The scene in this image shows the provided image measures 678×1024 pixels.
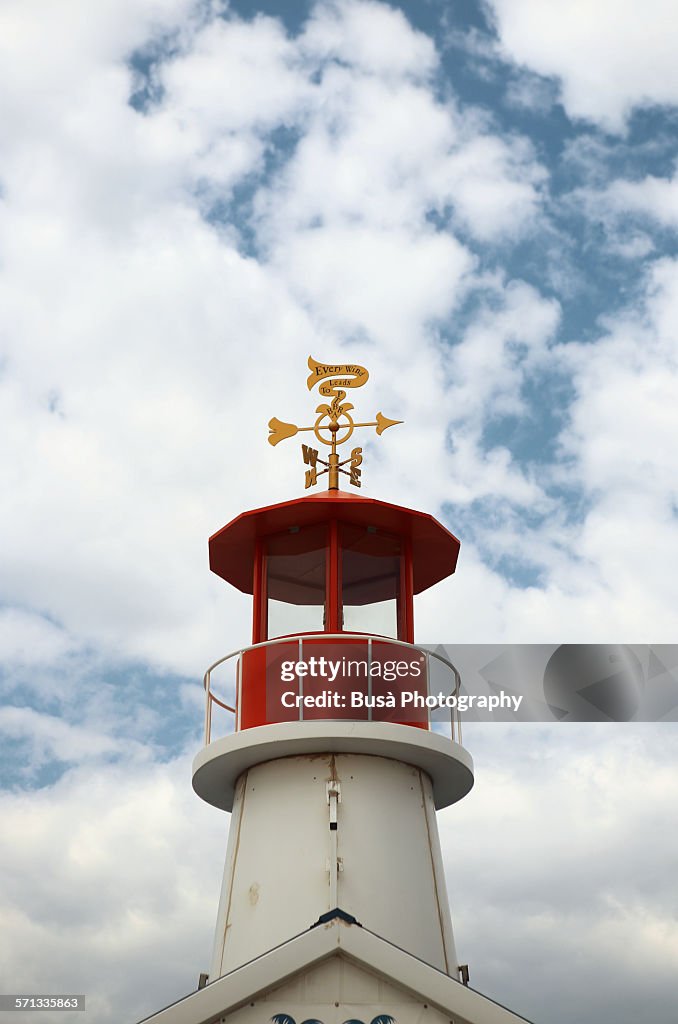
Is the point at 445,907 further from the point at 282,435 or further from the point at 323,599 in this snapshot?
the point at 282,435

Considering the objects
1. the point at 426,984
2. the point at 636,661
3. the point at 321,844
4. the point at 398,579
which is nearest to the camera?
the point at 426,984

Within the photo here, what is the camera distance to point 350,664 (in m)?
13.7

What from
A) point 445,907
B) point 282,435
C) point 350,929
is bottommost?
point 350,929

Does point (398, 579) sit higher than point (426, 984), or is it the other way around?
point (398, 579)

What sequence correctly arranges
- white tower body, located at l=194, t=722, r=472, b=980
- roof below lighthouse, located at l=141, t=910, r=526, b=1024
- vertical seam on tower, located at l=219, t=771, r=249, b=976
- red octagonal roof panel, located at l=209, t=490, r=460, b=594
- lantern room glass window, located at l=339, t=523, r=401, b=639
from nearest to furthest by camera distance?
roof below lighthouse, located at l=141, t=910, r=526, b=1024 → white tower body, located at l=194, t=722, r=472, b=980 → vertical seam on tower, located at l=219, t=771, r=249, b=976 → red octagonal roof panel, located at l=209, t=490, r=460, b=594 → lantern room glass window, located at l=339, t=523, r=401, b=639

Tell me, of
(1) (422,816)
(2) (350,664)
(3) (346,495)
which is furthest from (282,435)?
(1) (422,816)

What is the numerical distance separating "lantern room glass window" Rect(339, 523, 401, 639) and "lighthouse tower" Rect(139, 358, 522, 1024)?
0.02 m

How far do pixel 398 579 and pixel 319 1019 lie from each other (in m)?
6.96

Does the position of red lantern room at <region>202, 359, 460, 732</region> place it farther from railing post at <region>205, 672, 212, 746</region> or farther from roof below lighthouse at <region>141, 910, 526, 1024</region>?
roof below lighthouse at <region>141, 910, 526, 1024</region>

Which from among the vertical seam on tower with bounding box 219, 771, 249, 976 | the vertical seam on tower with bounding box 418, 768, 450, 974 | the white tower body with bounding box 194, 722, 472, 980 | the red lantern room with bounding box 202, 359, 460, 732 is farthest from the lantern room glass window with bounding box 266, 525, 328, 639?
the vertical seam on tower with bounding box 418, 768, 450, 974

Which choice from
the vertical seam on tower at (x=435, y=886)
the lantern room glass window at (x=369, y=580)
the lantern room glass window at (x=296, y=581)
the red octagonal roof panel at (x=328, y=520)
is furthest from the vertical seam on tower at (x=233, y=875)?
the red octagonal roof panel at (x=328, y=520)

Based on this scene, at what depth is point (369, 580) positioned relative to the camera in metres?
15.1

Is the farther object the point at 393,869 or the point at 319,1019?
the point at 393,869

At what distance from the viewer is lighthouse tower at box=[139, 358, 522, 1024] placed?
42.7 ft
